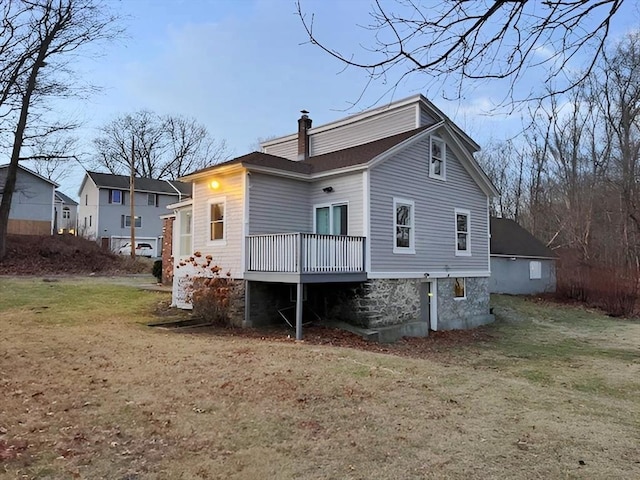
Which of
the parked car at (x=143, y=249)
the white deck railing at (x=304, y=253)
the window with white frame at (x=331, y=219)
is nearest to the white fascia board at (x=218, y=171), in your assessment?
the white deck railing at (x=304, y=253)

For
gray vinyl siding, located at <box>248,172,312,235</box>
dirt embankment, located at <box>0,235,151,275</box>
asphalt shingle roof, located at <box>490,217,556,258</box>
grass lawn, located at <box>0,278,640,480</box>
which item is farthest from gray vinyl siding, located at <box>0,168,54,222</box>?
asphalt shingle roof, located at <box>490,217,556,258</box>

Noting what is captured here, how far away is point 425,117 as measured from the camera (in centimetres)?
1520

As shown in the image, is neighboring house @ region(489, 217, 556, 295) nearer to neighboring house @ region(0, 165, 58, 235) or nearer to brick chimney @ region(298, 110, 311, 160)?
brick chimney @ region(298, 110, 311, 160)

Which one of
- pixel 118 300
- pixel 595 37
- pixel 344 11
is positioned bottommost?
pixel 118 300

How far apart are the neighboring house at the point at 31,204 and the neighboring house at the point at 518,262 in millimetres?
27097

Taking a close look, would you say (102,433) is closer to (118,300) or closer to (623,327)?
(118,300)

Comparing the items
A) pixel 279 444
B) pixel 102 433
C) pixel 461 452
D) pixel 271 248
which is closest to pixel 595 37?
pixel 461 452

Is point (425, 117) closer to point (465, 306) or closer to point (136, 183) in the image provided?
point (465, 306)

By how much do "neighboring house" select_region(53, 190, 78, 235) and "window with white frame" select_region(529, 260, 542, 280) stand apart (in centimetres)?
3194

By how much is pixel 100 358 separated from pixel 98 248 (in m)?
21.8

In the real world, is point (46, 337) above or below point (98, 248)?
below

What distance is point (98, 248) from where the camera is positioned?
27453 mm

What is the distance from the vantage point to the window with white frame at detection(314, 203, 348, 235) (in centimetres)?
1280

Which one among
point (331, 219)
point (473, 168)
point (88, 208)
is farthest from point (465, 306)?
point (88, 208)
